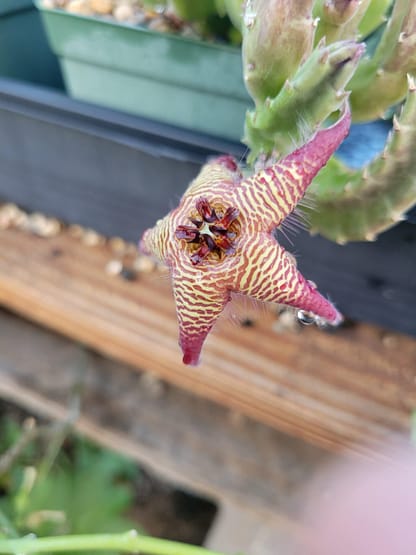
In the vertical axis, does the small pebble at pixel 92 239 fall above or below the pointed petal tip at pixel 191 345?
below

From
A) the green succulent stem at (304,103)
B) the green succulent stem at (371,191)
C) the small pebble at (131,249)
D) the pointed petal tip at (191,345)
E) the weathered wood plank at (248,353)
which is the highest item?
the green succulent stem at (304,103)

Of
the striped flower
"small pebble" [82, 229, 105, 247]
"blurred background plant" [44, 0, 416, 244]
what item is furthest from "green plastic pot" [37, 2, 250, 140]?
the striped flower

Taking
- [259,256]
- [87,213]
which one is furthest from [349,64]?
[87,213]

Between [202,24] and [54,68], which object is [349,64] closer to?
[202,24]

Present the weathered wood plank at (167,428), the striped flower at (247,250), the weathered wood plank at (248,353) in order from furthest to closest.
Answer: the weathered wood plank at (167,428)
the weathered wood plank at (248,353)
the striped flower at (247,250)

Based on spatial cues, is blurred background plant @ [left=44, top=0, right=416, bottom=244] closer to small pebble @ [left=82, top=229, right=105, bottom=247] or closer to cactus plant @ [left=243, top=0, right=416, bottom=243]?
cactus plant @ [left=243, top=0, right=416, bottom=243]

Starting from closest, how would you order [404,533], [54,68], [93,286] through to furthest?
[404,533] < [93,286] < [54,68]

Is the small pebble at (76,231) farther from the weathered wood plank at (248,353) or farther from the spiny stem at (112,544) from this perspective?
the spiny stem at (112,544)

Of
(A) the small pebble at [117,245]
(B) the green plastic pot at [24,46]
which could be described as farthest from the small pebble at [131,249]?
(B) the green plastic pot at [24,46]

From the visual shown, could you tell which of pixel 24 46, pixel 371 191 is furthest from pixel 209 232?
pixel 24 46
